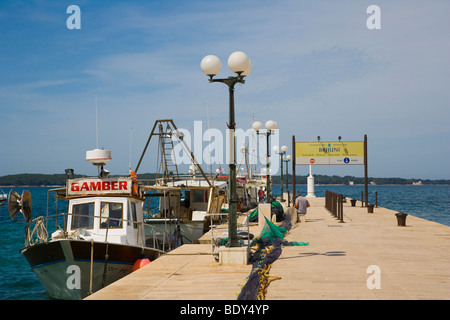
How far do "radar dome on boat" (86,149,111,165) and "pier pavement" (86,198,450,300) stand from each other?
169 inches

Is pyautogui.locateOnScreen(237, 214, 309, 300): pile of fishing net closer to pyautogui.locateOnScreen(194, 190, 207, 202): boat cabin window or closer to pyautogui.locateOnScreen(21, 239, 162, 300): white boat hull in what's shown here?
pyautogui.locateOnScreen(21, 239, 162, 300): white boat hull

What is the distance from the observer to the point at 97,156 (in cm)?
1652

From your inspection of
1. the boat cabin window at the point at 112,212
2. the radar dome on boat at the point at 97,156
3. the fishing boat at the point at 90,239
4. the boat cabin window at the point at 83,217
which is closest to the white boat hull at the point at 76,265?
the fishing boat at the point at 90,239

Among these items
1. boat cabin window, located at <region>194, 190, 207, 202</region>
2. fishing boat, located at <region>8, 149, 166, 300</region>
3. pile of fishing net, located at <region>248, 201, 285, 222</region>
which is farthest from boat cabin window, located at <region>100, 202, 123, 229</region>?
boat cabin window, located at <region>194, 190, 207, 202</region>

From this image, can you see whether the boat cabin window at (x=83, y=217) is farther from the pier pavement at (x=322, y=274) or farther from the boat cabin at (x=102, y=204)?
the pier pavement at (x=322, y=274)

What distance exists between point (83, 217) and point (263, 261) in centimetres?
716

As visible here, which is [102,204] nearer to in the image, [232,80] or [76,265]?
[76,265]

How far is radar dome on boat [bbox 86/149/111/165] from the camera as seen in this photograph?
54.1ft

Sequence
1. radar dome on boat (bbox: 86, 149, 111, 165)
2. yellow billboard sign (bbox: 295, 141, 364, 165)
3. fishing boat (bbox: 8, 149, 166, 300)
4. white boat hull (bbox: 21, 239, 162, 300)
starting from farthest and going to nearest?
1. yellow billboard sign (bbox: 295, 141, 364, 165)
2. radar dome on boat (bbox: 86, 149, 111, 165)
3. fishing boat (bbox: 8, 149, 166, 300)
4. white boat hull (bbox: 21, 239, 162, 300)

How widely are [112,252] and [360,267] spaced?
747cm

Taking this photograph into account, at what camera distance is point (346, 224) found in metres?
23.5

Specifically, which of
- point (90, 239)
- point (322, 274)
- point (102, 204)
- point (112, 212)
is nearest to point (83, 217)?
point (102, 204)
